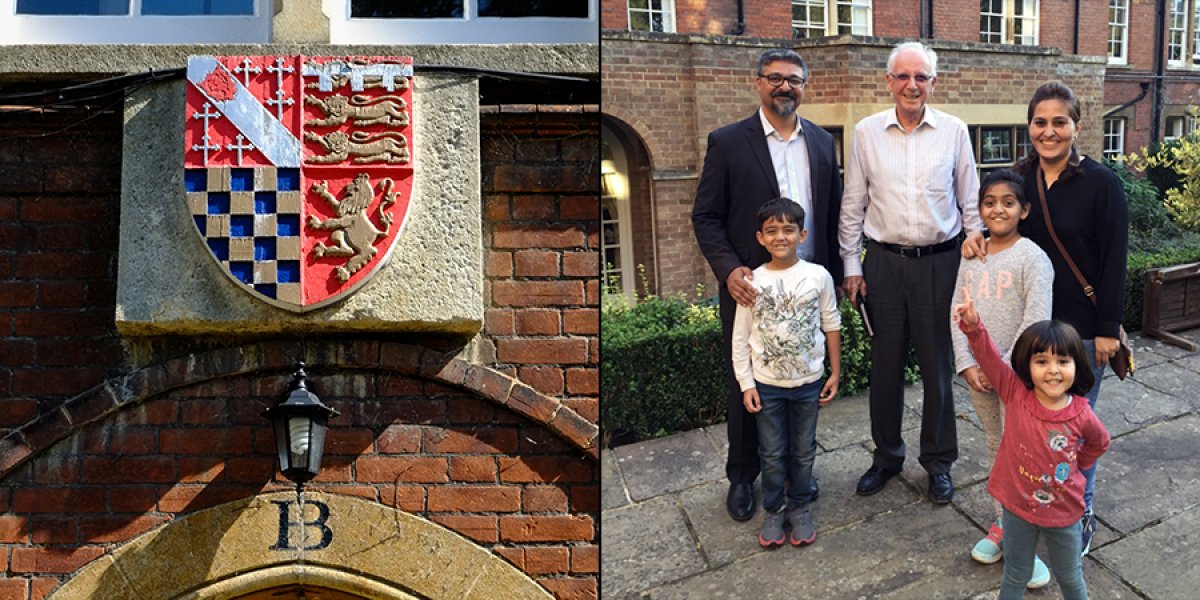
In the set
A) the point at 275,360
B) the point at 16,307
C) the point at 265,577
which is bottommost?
the point at 265,577

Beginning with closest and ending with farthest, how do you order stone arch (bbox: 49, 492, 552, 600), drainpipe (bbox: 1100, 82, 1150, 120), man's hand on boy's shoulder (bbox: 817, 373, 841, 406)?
1. drainpipe (bbox: 1100, 82, 1150, 120)
2. man's hand on boy's shoulder (bbox: 817, 373, 841, 406)
3. stone arch (bbox: 49, 492, 552, 600)

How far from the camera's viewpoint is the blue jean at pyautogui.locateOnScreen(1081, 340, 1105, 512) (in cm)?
182

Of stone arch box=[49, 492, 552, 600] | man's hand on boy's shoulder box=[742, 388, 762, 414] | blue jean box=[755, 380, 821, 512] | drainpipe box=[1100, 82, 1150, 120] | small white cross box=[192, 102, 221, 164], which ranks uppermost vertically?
small white cross box=[192, 102, 221, 164]

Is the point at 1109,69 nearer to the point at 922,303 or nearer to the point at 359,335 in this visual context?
the point at 922,303

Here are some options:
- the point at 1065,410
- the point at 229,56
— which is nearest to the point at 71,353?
the point at 229,56

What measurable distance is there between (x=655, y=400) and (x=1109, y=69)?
124cm

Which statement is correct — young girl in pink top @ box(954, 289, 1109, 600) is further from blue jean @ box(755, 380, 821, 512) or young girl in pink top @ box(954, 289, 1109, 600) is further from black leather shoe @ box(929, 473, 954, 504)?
blue jean @ box(755, 380, 821, 512)

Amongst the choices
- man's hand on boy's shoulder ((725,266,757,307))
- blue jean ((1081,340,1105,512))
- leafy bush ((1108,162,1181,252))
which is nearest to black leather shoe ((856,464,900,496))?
blue jean ((1081,340,1105,512))

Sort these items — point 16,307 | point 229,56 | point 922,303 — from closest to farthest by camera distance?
point 922,303, point 229,56, point 16,307

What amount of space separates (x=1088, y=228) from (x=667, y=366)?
972 mm

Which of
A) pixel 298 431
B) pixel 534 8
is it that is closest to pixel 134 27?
pixel 534 8

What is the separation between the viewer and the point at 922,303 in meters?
1.93

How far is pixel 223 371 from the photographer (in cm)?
234

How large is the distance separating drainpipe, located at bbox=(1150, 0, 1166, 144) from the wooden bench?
11.1 inches
